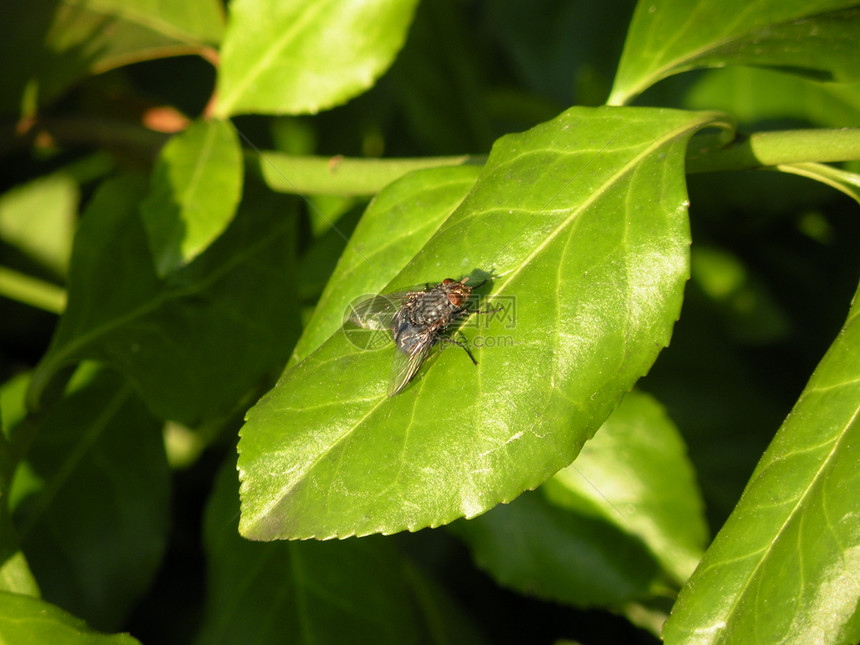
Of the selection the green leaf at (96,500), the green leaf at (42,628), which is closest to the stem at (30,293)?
the green leaf at (96,500)

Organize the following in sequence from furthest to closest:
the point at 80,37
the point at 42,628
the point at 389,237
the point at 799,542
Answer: the point at 80,37 → the point at 389,237 → the point at 42,628 → the point at 799,542

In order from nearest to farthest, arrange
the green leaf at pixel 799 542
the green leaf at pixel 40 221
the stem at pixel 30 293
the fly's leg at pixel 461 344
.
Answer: the green leaf at pixel 799 542
the fly's leg at pixel 461 344
the stem at pixel 30 293
the green leaf at pixel 40 221

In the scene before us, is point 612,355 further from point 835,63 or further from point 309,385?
point 835,63

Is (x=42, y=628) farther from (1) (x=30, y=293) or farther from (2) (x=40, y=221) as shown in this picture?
(2) (x=40, y=221)

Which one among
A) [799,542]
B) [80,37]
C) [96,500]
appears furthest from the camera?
[80,37]

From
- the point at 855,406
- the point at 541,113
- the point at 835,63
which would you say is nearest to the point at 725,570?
the point at 855,406

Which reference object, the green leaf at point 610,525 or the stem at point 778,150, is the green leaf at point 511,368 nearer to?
the stem at point 778,150

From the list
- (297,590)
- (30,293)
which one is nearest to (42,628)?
Answer: (297,590)
